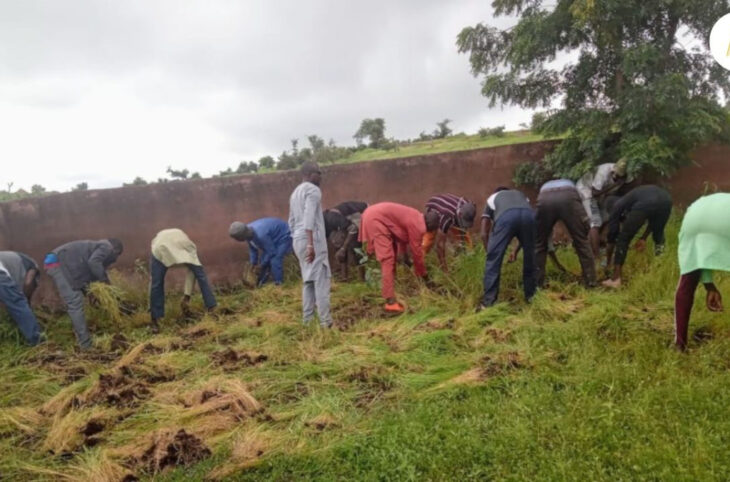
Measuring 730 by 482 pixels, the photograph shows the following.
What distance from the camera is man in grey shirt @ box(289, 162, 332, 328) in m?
4.38

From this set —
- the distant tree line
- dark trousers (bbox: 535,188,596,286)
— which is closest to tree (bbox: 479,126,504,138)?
the distant tree line

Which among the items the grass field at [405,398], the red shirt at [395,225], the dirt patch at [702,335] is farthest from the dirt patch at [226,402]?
the dirt patch at [702,335]

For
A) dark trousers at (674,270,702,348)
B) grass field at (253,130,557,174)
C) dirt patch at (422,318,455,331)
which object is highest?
grass field at (253,130,557,174)

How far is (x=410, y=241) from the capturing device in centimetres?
496

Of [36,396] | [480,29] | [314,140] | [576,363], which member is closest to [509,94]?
[480,29]

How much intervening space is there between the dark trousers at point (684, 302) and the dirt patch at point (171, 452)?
2.97 metres

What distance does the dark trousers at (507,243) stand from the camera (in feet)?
14.2

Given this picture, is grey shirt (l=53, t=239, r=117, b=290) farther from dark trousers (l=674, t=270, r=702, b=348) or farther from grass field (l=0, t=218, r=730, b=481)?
dark trousers (l=674, t=270, r=702, b=348)

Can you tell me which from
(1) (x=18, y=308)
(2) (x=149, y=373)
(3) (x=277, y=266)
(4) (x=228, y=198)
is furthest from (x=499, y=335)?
(1) (x=18, y=308)

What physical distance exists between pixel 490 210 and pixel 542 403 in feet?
8.97

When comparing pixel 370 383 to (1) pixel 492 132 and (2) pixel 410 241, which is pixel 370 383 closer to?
(2) pixel 410 241

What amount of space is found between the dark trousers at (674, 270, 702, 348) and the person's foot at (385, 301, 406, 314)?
2.36 m

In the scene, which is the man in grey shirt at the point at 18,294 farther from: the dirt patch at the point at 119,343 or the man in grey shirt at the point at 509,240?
the man in grey shirt at the point at 509,240

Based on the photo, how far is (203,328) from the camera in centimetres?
482
